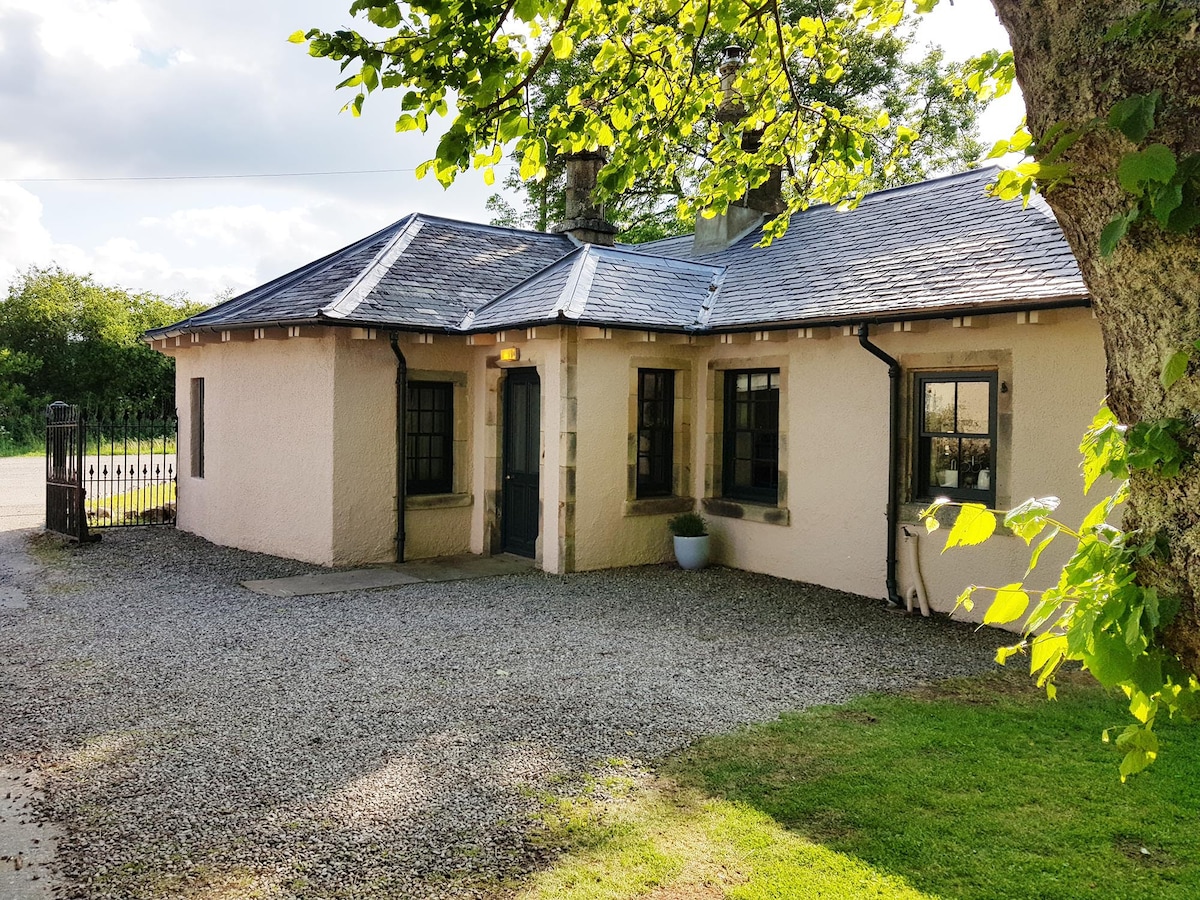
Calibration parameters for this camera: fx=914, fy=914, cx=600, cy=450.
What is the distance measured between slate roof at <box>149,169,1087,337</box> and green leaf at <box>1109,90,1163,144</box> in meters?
6.79

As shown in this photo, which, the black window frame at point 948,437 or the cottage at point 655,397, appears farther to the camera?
the cottage at point 655,397

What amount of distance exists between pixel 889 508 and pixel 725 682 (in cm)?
371

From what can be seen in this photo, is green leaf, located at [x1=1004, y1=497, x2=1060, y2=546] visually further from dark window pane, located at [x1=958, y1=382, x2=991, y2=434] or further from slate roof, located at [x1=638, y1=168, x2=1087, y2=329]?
dark window pane, located at [x1=958, y1=382, x2=991, y2=434]

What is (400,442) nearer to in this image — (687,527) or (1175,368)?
(687,527)

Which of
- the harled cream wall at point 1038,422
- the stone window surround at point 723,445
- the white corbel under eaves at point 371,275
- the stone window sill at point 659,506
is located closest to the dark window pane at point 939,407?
the harled cream wall at point 1038,422

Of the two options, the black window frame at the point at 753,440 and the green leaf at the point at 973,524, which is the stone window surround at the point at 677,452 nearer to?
the black window frame at the point at 753,440

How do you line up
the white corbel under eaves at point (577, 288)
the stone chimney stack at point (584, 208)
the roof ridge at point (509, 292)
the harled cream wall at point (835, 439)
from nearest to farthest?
the harled cream wall at point (835, 439), the white corbel under eaves at point (577, 288), the roof ridge at point (509, 292), the stone chimney stack at point (584, 208)

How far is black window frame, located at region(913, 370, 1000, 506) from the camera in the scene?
9164 mm

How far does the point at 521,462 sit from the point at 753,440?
3.13m

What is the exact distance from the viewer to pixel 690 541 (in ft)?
38.4

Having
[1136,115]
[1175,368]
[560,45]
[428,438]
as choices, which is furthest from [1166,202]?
[428,438]

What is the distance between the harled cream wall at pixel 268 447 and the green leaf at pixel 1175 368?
10.8 meters

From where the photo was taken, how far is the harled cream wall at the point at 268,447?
1179 cm

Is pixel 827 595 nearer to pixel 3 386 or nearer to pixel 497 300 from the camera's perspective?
pixel 497 300
